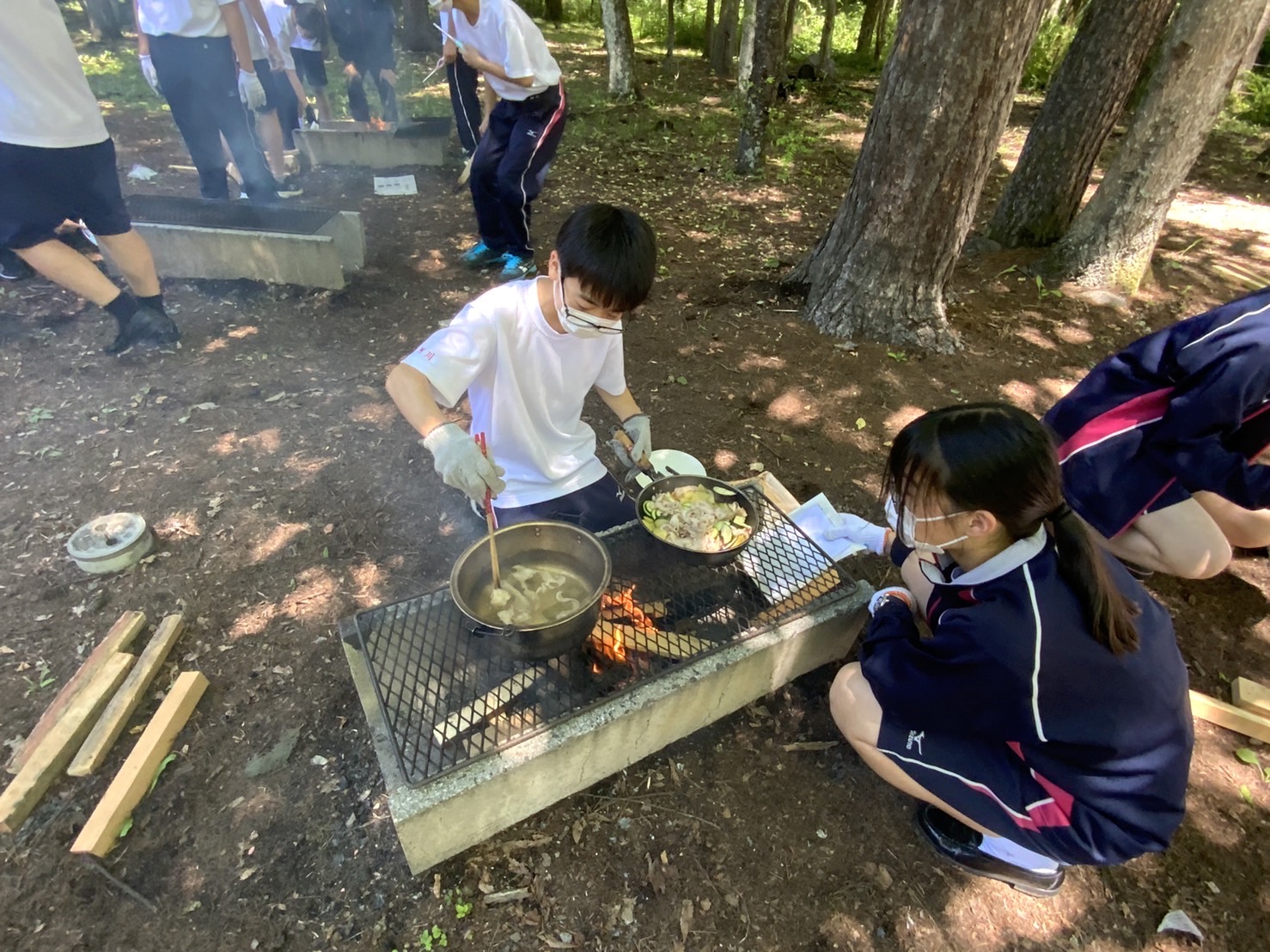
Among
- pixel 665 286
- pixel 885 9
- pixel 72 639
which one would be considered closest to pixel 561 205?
pixel 665 286

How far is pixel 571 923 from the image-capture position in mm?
2207

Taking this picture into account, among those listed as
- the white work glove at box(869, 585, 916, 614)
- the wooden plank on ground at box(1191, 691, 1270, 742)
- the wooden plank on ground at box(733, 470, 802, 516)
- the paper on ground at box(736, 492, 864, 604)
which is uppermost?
the white work glove at box(869, 585, 916, 614)

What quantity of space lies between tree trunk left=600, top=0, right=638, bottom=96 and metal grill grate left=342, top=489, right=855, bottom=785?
11943 mm

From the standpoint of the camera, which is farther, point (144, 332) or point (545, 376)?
point (144, 332)

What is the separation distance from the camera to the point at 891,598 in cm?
259

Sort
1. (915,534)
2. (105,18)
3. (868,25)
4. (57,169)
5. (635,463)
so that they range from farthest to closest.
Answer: (868,25)
(105,18)
(57,169)
(635,463)
(915,534)

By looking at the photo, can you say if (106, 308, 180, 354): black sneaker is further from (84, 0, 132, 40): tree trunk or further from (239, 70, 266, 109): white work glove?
(84, 0, 132, 40): tree trunk

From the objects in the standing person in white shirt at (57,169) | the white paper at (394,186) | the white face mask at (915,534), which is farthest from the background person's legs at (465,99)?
the white face mask at (915,534)

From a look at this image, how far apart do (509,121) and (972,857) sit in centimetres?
603

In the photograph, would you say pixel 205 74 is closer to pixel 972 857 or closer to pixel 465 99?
pixel 465 99

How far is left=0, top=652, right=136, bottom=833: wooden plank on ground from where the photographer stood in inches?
90.7

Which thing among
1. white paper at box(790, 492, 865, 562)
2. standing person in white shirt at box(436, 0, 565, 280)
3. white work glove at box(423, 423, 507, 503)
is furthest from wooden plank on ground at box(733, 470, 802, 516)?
standing person in white shirt at box(436, 0, 565, 280)

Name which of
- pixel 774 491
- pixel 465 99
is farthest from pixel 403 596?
pixel 465 99

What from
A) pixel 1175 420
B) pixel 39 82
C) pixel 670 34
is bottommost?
pixel 1175 420
